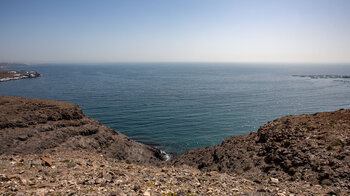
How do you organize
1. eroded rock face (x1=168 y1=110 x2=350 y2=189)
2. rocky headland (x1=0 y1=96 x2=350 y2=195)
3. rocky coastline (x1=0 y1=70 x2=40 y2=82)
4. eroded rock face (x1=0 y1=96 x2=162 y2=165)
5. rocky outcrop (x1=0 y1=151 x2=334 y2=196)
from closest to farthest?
rocky outcrop (x1=0 y1=151 x2=334 y2=196)
rocky headland (x1=0 y1=96 x2=350 y2=195)
eroded rock face (x1=168 y1=110 x2=350 y2=189)
eroded rock face (x1=0 y1=96 x2=162 y2=165)
rocky coastline (x1=0 y1=70 x2=40 y2=82)

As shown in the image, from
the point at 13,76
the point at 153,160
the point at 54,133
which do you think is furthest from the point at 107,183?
the point at 13,76

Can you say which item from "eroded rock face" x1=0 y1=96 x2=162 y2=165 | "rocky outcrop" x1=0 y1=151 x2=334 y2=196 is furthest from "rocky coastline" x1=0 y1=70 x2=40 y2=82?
"rocky outcrop" x1=0 y1=151 x2=334 y2=196

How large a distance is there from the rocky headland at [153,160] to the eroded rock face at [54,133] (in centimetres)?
8

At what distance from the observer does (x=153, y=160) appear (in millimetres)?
29688

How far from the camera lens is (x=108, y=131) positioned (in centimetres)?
3000

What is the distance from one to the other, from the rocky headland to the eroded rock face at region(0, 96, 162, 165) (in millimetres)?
77

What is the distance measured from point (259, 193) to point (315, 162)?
7.59 m

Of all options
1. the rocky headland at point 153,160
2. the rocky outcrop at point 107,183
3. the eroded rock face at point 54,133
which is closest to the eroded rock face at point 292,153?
the rocky headland at point 153,160

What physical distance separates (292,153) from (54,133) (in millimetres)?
24301

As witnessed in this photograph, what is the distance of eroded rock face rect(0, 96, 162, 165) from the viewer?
2091 centimetres

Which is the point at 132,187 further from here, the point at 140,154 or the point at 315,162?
the point at 140,154

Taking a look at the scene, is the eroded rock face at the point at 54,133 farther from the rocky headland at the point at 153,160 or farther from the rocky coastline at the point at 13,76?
the rocky coastline at the point at 13,76

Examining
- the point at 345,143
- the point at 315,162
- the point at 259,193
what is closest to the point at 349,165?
the point at 315,162

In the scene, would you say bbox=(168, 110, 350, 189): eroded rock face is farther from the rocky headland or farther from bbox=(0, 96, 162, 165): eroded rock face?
bbox=(0, 96, 162, 165): eroded rock face
